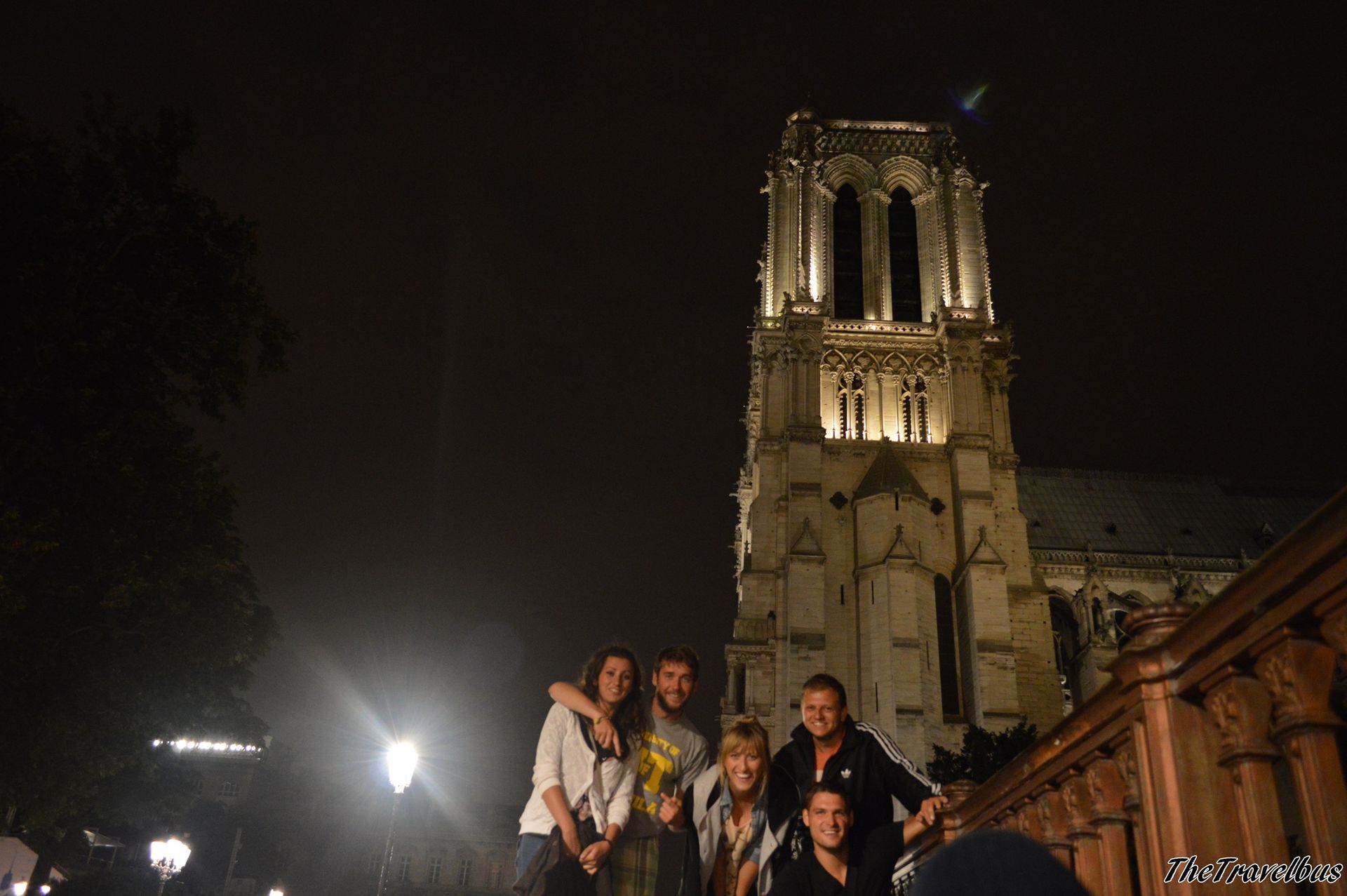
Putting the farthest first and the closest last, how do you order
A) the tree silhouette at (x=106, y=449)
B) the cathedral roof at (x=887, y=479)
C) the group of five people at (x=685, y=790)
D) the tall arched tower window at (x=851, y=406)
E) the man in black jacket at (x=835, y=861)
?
the tall arched tower window at (x=851, y=406)
the cathedral roof at (x=887, y=479)
the tree silhouette at (x=106, y=449)
the group of five people at (x=685, y=790)
the man in black jacket at (x=835, y=861)

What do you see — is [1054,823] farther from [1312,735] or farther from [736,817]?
[736,817]

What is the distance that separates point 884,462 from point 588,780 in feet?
104

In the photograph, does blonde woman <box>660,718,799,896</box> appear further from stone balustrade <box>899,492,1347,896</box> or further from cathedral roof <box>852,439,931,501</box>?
cathedral roof <box>852,439,931,501</box>

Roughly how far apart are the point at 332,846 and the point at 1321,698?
6136cm

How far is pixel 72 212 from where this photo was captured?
12.9 meters

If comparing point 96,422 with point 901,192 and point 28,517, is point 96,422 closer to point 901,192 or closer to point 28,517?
point 28,517

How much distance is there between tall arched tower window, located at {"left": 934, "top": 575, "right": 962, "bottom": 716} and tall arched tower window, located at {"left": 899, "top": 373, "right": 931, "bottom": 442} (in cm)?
553

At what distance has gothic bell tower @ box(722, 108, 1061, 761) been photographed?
33.0m

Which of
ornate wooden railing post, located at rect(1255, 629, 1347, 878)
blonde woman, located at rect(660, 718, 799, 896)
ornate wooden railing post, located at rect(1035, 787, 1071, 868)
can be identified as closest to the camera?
ornate wooden railing post, located at rect(1255, 629, 1347, 878)

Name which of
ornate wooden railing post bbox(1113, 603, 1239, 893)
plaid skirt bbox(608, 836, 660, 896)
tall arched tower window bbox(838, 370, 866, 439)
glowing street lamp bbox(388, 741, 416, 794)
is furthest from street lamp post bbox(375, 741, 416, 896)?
tall arched tower window bbox(838, 370, 866, 439)

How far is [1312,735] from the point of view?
260 cm

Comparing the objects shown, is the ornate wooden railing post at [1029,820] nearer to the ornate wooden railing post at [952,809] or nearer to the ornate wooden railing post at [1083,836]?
the ornate wooden railing post at [1083,836]

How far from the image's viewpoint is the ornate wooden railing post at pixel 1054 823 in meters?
3.98

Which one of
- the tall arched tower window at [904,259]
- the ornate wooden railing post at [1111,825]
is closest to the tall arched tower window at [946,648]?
the tall arched tower window at [904,259]
